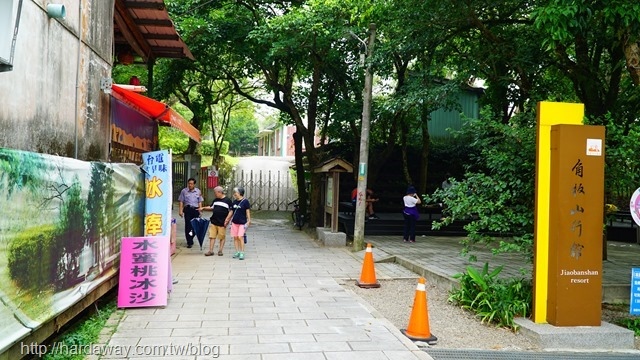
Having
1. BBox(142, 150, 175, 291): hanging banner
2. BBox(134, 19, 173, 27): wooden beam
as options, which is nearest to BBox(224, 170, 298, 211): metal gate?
BBox(134, 19, 173, 27): wooden beam

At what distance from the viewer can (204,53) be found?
16.8 metres

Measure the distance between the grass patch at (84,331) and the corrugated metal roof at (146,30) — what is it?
538 centimetres

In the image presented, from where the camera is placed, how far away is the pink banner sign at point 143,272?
6.70m

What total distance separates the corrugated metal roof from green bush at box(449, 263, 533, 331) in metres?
7.22

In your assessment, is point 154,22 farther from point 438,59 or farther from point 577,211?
point 577,211

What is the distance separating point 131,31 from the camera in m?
10.1

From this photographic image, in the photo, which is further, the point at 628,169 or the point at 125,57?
the point at 125,57

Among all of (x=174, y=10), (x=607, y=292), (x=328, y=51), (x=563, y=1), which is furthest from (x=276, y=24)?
(x=607, y=292)

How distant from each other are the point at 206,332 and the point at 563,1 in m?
6.34

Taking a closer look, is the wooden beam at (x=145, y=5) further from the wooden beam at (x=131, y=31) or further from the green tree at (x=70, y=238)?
the green tree at (x=70, y=238)

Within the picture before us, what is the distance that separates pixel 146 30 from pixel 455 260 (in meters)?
8.34

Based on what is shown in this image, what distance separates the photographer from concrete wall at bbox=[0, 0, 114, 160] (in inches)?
204

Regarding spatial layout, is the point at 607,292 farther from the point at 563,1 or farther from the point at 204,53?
the point at 204,53

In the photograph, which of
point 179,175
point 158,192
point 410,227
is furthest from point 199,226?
point 179,175
